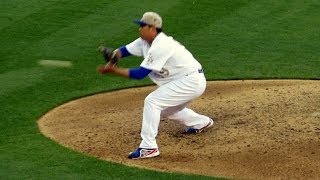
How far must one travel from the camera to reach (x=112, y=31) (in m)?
15.0

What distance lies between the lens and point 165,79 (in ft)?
30.6

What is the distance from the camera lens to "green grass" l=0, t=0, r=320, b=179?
29.9 ft

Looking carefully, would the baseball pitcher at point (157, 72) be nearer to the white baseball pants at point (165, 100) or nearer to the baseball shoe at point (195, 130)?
the white baseball pants at point (165, 100)

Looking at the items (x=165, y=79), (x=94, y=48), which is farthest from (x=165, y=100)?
(x=94, y=48)

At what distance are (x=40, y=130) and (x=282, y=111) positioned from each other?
3192 millimetres

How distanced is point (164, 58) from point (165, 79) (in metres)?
0.47

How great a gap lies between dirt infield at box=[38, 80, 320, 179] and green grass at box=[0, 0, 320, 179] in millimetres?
348

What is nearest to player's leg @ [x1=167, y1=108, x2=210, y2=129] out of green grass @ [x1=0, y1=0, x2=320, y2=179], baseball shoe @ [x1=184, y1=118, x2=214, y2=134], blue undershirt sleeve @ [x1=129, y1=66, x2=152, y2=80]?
baseball shoe @ [x1=184, y1=118, x2=214, y2=134]

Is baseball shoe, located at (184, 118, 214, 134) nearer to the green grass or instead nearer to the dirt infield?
the dirt infield

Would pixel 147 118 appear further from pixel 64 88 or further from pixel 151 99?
pixel 64 88

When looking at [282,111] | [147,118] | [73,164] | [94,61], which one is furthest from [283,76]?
[73,164]

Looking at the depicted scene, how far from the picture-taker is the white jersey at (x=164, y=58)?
887 centimetres

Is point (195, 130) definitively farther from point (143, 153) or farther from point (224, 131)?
point (143, 153)

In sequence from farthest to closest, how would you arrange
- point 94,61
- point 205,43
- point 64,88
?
point 205,43
point 94,61
point 64,88
